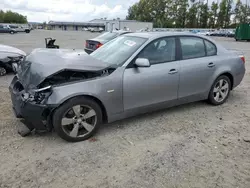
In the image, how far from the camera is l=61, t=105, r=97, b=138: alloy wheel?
11.1ft

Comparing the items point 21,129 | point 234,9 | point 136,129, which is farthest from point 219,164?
point 234,9

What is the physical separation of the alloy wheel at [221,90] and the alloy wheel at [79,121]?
9.10 ft

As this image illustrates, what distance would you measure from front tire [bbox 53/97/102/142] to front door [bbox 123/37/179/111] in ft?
1.83

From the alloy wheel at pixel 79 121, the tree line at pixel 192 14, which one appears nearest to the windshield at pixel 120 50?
the alloy wheel at pixel 79 121

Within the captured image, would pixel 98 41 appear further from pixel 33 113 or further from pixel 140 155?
pixel 140 155

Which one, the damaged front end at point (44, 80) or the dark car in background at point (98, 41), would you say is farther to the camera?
the dark car in background at point (98, 41)

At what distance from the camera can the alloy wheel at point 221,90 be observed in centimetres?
493

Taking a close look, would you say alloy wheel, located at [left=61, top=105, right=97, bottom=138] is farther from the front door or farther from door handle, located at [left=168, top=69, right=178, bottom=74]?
door handle, located at [left=168, top=69, right=178, bottom=74]

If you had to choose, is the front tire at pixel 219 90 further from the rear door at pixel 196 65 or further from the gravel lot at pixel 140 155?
the gravel lot at pixel 140 155

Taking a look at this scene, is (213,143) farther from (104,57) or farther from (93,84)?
(104,57)

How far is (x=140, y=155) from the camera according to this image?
320cm

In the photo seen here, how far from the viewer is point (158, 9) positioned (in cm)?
8606

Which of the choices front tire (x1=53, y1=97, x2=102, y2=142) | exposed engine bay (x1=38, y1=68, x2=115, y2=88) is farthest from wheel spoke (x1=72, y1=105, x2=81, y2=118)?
exposed engine bay (x1=38, y1=68, x2=115, y2=88)

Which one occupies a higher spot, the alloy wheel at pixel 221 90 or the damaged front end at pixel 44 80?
the damaged front end at pixel 44 80
